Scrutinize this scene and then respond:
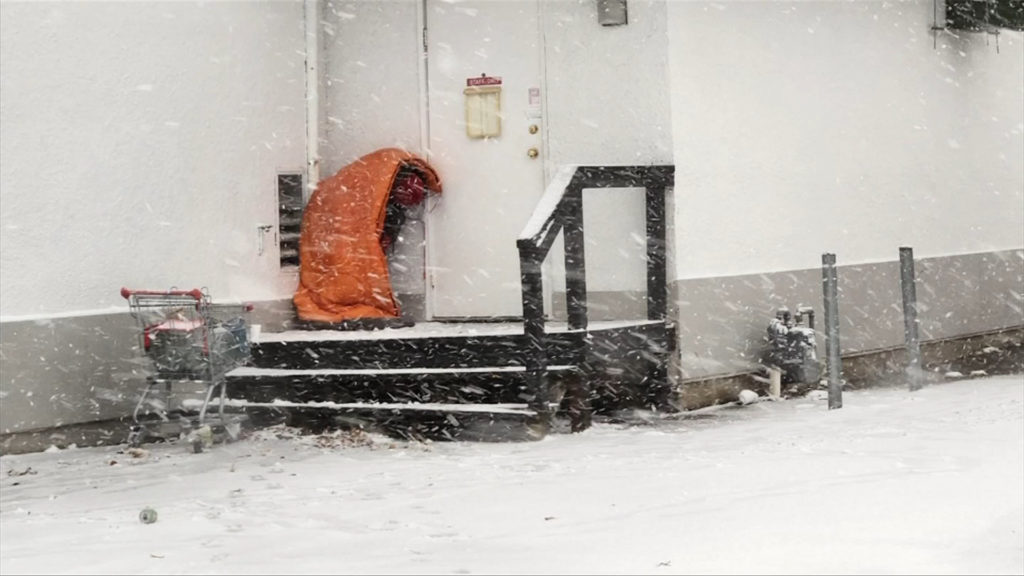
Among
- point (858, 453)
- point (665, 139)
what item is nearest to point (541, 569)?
point (858, 453)

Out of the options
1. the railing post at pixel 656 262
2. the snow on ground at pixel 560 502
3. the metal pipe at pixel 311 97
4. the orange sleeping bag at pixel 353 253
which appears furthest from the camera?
the metal pipe at pixel 311 97

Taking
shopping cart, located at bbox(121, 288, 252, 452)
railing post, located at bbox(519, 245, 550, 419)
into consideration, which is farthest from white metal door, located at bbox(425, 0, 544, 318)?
shopping cart, located at bbox(121, 288, 252, 452)

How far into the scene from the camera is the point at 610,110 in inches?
420

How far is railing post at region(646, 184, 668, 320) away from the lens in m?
10.5

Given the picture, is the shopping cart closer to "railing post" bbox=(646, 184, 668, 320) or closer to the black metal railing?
the black metal railing

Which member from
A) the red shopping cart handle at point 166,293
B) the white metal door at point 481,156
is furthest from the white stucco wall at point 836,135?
the red shopping cart handle at point 166,293

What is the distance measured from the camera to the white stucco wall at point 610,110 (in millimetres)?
10555

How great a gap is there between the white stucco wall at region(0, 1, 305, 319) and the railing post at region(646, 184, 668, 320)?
2.95m

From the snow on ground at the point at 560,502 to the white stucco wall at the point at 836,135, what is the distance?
2032mm

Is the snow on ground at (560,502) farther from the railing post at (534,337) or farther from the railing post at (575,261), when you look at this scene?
the railing post at (575,261)

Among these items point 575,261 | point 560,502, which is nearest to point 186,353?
point 575,261

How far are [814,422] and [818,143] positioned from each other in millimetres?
3165

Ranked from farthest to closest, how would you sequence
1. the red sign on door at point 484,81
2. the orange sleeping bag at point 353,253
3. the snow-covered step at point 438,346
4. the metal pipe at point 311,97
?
the metal pipe at point 311,97 → the red sign on door at point 484,81 → the orange sleeping bag at point 353,253 → the snow-covered step at point 438,346

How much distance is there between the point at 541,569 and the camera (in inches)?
221
